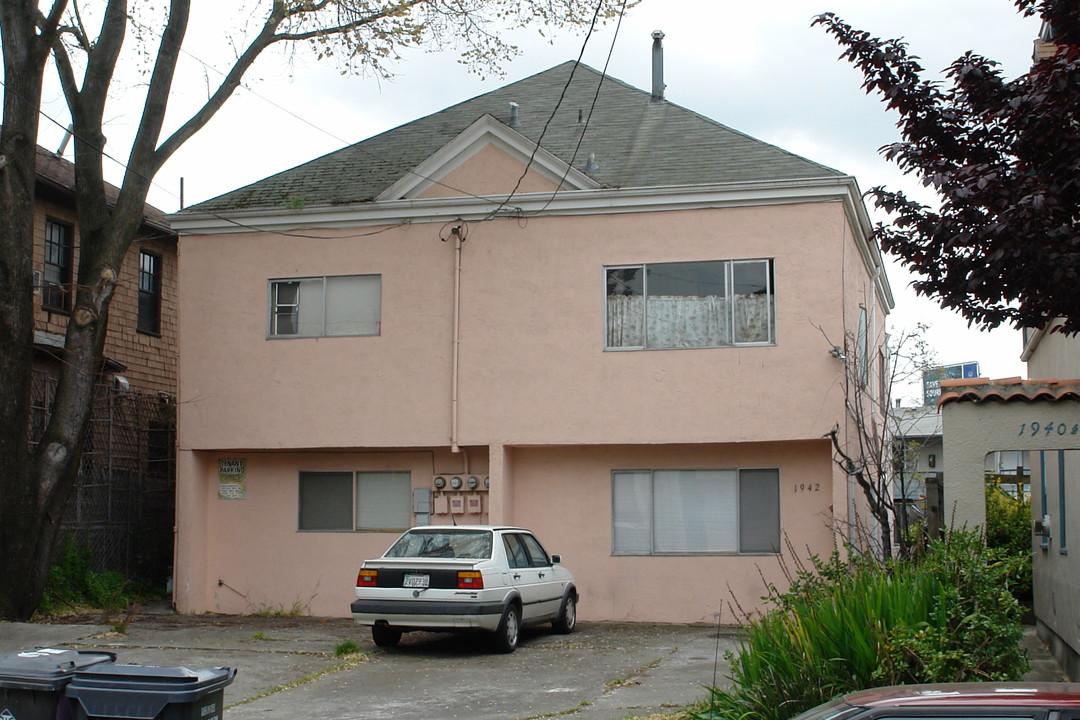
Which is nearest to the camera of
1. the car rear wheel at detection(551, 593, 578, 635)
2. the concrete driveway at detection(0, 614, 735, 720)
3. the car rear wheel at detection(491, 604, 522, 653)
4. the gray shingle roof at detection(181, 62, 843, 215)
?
the concrete driveway at detection(0, 614, 735, 720)

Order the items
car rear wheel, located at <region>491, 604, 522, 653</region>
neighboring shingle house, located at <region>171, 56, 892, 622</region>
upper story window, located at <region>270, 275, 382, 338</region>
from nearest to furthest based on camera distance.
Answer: car rear wheel, located at <region>491, 604, 522, 653</region> → neighboring shingle house, located at <region>171, 56, 892, 622</region> → upper story window, located at <region>270, 275, 382, 338</region>

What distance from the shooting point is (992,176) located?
7.14 meters

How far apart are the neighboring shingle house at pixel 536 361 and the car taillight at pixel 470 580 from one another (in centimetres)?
A: 397

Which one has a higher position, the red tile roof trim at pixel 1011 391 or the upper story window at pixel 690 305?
the upper story window at pixel 690 305

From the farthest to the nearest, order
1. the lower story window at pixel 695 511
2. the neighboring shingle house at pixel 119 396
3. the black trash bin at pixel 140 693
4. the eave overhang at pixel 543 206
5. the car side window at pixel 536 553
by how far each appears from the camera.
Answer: the neighboring shingle house at pixel 119 396 < the lower story window at pixel 695 511 < the eave overhang at pixel 543 206 < the car side window at pixel 536 553 < the black trash bin at pixel 140 693

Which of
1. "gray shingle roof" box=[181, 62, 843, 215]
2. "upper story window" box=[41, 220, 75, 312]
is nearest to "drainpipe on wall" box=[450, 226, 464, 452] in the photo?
"gray shingle roof" box=[181, 62, 843, 215]

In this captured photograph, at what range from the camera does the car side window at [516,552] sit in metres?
13.9

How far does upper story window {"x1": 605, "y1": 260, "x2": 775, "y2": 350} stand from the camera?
1650 cm

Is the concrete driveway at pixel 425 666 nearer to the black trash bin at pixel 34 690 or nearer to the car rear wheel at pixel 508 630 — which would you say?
the car rear wheel at pixel 508 630

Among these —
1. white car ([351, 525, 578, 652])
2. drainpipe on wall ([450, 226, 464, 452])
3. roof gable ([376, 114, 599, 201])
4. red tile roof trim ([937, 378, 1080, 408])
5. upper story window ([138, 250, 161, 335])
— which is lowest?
A: white car ([351, 525, 578, 652])

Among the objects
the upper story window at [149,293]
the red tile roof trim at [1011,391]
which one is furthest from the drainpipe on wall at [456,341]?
the red tile roof trim at [1011,391]

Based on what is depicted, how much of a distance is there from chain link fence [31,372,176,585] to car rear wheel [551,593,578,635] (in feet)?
25.2

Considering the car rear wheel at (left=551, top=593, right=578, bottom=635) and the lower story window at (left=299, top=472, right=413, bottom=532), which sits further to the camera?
the lower story window at (left=299, top=472, right=413, bottom=532)

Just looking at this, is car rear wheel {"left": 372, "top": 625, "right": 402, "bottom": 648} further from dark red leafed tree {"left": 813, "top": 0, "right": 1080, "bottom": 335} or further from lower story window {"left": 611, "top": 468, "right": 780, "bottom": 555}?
dark red leafed tree {"left": 813, "top": 0, "right": 1080, "bottom": 335}
